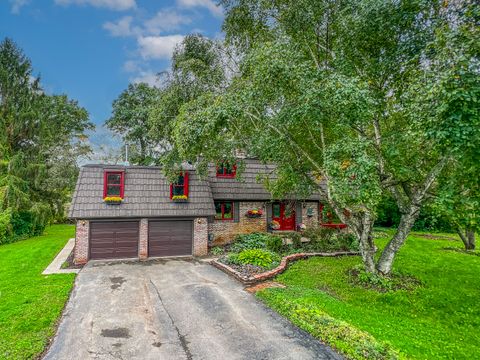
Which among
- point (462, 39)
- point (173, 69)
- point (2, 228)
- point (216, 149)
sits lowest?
point (2, 228)

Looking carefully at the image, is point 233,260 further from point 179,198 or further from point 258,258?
point 179,198

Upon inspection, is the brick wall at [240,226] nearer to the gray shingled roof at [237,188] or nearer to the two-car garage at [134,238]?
the gray shingled roof at [237,188]

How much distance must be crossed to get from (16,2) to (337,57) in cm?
3988

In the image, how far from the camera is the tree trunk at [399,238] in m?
9.87

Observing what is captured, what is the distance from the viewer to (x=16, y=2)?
32.5 metres

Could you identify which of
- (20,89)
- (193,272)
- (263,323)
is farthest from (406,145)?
(20,89)

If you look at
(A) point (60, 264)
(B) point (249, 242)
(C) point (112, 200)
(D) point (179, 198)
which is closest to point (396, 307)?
(B) point (249, 242)

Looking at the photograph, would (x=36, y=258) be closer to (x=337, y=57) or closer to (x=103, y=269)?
(x=103, y=269)

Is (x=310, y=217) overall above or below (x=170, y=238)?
above

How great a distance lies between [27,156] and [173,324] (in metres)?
21.8

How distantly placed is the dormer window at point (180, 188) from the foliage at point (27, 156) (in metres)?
11.0

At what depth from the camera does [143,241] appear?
14195 millimetres

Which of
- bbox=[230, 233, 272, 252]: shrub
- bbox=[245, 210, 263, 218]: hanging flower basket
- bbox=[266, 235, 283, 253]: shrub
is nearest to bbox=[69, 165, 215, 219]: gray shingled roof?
bbox=[230, 233, 272, 252]: shrub

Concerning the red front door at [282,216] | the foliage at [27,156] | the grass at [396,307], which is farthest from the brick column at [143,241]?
the foliage at [27,156]
